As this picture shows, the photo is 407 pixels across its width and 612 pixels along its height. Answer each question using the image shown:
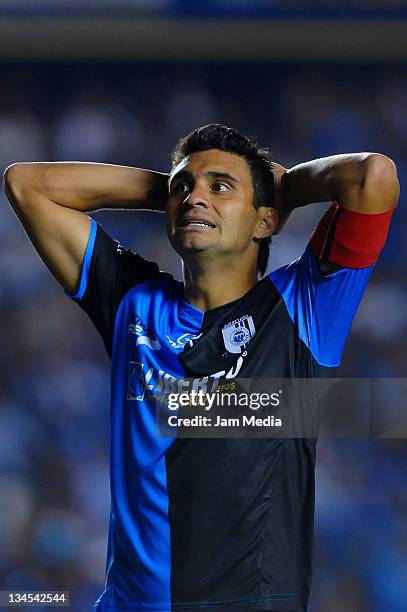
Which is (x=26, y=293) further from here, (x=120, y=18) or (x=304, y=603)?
(x=304, y=603)

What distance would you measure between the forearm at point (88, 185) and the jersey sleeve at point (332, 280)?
24 centimetres

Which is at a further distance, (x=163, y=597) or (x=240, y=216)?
(x=240, y=216)

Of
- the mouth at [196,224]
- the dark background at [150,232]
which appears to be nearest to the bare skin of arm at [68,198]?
the mouth at [196,224]

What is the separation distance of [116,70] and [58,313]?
0.62 m

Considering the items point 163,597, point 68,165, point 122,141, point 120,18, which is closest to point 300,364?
point 163,597

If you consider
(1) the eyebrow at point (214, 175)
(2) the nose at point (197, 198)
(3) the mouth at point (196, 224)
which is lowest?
(3) the mouth at point (196, 224)

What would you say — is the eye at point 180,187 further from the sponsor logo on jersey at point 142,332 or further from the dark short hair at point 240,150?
the sponsor logo on jersey at point 142,332

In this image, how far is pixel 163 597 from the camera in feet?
3.42

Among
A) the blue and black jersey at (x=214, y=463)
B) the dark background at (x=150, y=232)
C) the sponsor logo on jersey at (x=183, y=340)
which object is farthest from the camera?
the dark background at (x=150, y=232)

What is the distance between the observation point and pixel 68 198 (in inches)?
48.4

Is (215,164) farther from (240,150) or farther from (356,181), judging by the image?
(356,181)

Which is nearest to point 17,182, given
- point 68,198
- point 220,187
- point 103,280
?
point 68,198

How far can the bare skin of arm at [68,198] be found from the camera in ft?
3.95

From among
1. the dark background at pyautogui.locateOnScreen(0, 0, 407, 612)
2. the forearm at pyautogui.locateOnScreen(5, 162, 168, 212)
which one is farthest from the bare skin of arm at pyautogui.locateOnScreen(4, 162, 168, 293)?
the dark background at pyautogui.locateOnScreen(0, 0, 407, 612)
